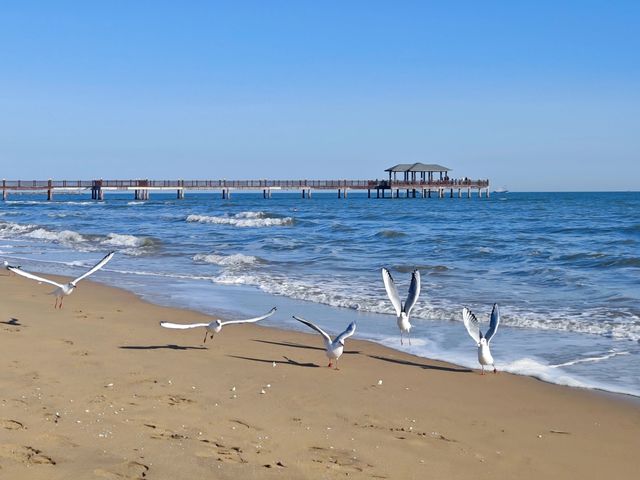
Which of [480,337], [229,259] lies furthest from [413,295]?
[229,259]

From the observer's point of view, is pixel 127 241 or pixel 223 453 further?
pixel 127 241

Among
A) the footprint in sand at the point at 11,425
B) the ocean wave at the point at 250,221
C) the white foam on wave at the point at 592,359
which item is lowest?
the white foam on wave at the point at 592,359

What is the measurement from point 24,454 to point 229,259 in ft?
46.8

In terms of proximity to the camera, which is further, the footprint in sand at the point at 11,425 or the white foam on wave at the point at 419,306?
the white foam on wave at the point at 419,306

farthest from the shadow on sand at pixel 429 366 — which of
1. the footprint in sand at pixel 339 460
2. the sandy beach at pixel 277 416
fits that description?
the footprint in sand at pixel 339 460

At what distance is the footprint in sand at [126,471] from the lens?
443 centimetres

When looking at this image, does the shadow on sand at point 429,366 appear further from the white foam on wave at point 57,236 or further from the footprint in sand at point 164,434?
the white foam on wave at point 57,236

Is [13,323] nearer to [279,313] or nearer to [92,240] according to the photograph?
[279,313]

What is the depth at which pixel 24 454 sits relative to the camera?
4711 mm

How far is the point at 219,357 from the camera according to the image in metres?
8.06

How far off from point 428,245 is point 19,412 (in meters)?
19.0

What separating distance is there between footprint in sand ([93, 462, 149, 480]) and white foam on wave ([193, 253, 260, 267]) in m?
13.6

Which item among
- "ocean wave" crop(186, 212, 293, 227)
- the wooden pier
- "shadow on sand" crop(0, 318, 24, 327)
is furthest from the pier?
"shadow on sand" crop(0, 318, 24, 327)

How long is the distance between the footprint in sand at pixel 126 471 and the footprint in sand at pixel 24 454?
0.34 meters
